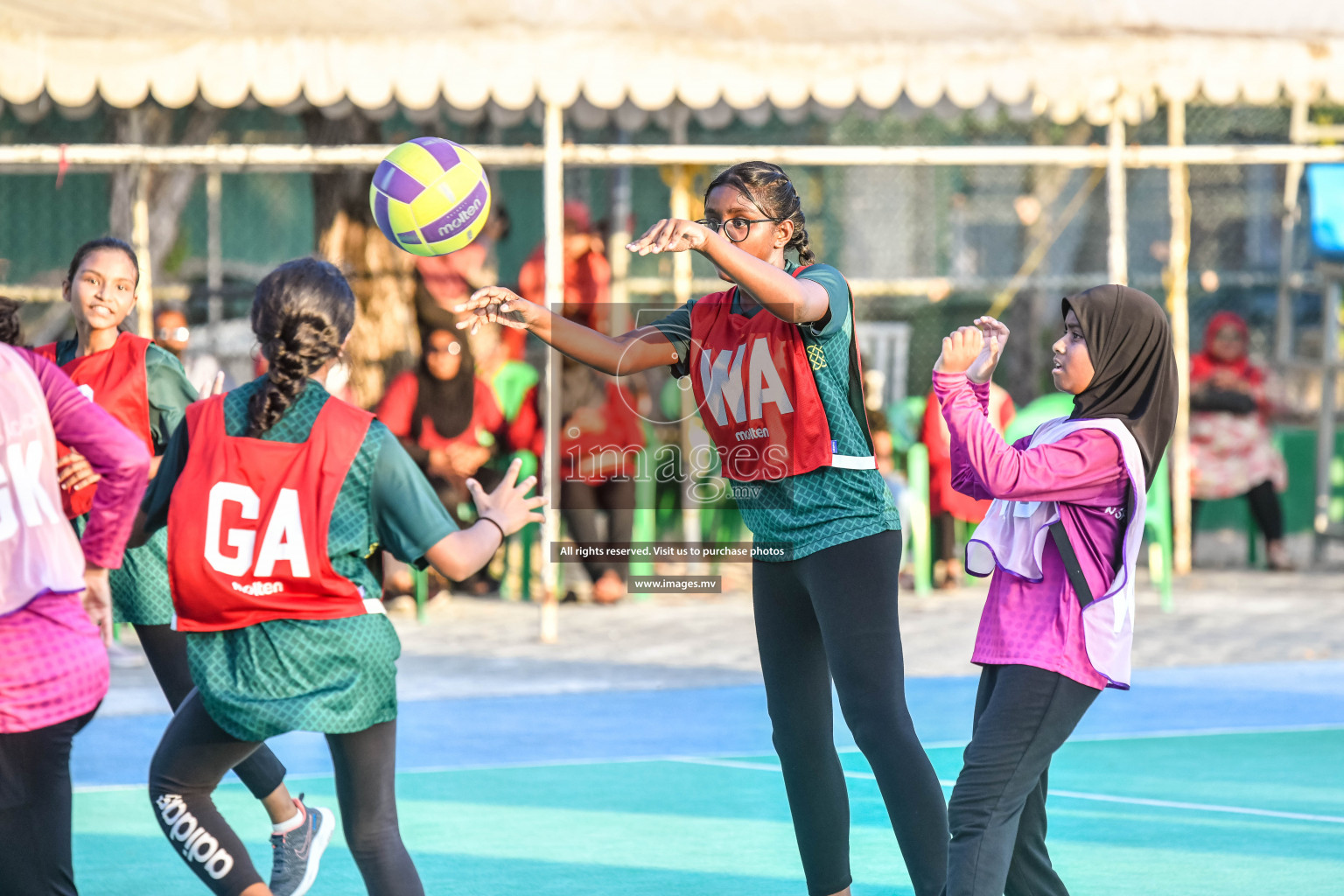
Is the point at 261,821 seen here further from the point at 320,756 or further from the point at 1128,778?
the point at 1128,778

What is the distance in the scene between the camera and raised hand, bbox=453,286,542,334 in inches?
165

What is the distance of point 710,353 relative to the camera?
4305 mm

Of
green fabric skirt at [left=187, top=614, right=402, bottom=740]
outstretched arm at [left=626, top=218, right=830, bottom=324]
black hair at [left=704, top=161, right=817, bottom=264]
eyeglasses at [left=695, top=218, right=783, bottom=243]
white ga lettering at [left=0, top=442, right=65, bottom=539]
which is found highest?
black hair at [left=704, top=161, right=817, bottom=264]

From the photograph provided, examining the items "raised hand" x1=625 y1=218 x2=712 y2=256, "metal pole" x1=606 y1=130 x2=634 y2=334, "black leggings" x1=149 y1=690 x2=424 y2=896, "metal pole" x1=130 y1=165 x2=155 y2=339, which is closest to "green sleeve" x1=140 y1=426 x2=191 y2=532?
"black leggings" x1=149 y1=690 x2=424 y2=896

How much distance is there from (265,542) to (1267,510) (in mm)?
10430

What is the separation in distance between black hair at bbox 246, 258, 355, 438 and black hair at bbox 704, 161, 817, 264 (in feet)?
3.45

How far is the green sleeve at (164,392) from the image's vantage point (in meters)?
5.12

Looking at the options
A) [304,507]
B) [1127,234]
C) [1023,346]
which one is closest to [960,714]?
[304,507]

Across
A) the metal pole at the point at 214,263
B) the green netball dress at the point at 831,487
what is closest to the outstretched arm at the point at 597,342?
the green netball dress at the point at 831,487

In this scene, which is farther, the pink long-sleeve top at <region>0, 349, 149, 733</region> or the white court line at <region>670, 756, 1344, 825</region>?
the white court line at <region>670, 756, 1344, 825</region>

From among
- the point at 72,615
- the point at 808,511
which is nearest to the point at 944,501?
the point at 808,511

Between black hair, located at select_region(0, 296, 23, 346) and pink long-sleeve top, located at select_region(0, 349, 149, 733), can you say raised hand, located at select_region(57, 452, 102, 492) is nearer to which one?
pink long-sleeve top, located at select_region(0, 349, 149, 733)

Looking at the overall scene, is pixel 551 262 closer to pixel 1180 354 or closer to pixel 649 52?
pixel 649 52

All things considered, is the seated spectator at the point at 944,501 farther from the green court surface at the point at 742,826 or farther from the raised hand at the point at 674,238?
the raised hand at the point at 674,238
